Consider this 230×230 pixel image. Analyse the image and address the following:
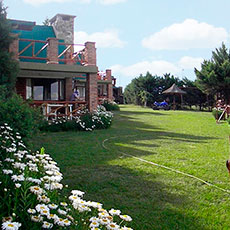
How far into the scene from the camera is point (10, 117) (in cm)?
600

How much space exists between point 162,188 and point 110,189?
29.7 inches

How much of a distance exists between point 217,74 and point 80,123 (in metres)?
15.3

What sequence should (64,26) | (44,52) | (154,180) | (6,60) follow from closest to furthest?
(154,180) < (6,60) < (44,52) < (64,26)

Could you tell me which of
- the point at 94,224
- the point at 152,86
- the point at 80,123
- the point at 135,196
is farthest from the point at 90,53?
the point at 152,86

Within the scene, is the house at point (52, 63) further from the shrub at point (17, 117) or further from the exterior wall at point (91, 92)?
the shrub at point (17, 117)

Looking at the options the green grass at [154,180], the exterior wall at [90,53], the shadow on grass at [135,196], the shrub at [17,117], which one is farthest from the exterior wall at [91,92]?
the shadow on grass at [135,196]

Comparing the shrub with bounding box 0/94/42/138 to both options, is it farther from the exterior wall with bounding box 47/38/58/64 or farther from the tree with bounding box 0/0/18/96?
the exterior wall with bounding box 47/38/58/64

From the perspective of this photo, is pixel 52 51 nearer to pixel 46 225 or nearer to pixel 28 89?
pixel 28 89

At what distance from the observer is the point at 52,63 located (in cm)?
1331

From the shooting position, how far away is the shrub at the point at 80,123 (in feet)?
40.1

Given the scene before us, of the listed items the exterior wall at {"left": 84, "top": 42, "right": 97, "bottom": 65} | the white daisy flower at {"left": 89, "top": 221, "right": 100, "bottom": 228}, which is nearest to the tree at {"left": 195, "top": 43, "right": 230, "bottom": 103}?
the exterior wall at {"left": 84, "top": 42, "right": 97, "bottom": 65}

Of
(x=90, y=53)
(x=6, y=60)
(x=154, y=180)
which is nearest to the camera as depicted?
(x=154, y=180)

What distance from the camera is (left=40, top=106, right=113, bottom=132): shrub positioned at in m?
12.2

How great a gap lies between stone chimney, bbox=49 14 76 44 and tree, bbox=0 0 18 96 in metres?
7.96
